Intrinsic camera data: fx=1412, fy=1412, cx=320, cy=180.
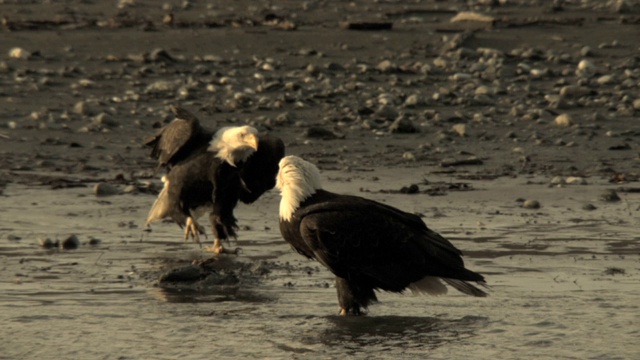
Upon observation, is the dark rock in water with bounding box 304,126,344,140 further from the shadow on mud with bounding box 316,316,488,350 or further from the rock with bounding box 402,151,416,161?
the shadow on mud with bounding box 316,316,488,350

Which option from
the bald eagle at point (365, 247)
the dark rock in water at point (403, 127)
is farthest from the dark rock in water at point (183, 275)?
Result: the dark rock in water at point (403, 127)

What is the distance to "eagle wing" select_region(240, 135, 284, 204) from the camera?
8625mm

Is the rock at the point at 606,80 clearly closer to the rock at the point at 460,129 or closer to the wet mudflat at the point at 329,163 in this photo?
the wet mudflat at the point at 329,163

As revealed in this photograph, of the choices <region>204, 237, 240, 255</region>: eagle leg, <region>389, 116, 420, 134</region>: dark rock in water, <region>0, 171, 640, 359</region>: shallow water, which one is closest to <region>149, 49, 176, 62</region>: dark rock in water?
<region>389, 116, 420, 134</region>: dark rock in water

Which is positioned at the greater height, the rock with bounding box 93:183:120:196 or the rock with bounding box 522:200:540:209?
the rock with bounding box 522:200:540:209

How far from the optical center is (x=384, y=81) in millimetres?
13523

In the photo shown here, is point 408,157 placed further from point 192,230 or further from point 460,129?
point 192,230

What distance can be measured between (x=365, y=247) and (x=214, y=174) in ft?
6.94

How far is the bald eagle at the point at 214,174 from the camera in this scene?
8.55 m

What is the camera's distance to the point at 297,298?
702 centimetres

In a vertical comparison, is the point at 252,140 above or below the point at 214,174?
above

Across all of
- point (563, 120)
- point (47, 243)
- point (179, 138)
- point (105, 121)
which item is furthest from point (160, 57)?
point (47, 243)

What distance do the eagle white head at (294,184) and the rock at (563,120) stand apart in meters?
5.41

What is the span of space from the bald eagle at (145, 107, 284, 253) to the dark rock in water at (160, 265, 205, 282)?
1.04 meters
